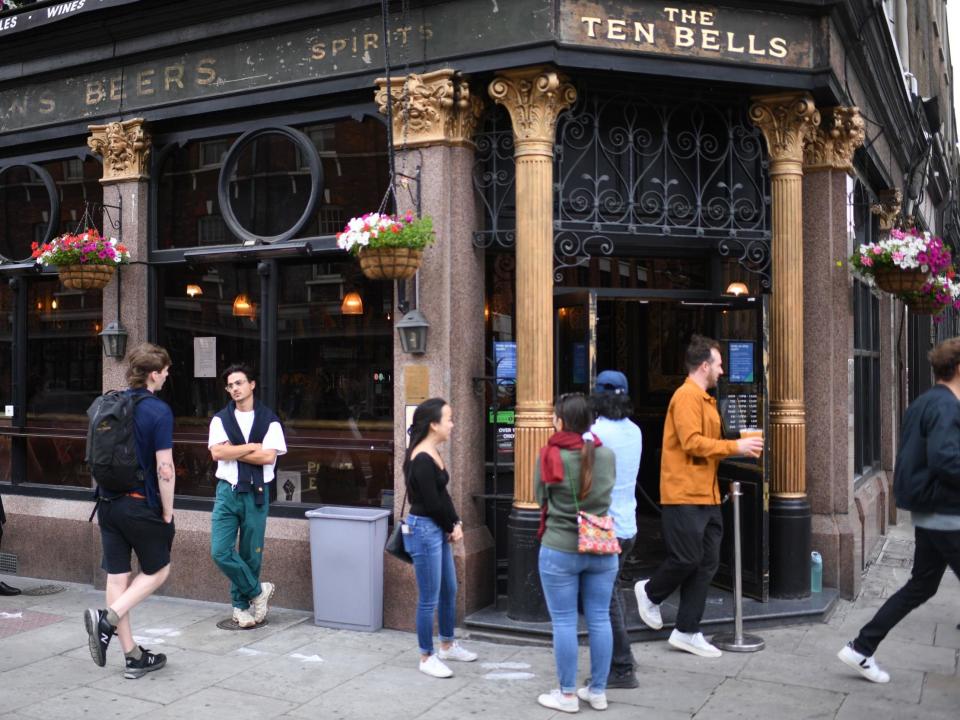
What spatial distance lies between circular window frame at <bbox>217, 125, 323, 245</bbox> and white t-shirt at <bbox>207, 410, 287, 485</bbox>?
72.8 inches

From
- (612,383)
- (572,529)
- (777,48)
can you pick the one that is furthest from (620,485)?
(777,48)

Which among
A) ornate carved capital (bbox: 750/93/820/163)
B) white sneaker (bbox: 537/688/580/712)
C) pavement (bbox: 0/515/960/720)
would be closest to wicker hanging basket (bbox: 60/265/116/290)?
pavement (bbox: 0/515/960/720)

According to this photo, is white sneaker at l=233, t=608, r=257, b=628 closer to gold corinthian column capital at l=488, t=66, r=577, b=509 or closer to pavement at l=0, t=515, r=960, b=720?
pavement at l=0, t=515, r=960, b=720

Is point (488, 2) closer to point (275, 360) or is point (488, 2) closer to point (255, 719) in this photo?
point (275, 360)

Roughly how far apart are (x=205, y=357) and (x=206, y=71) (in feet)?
8.60

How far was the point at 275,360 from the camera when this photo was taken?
884 centimetres

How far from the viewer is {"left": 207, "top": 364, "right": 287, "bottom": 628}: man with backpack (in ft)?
25.1

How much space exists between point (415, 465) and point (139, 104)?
5.37 m

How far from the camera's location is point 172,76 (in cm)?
930

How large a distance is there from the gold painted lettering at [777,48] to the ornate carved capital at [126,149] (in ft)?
18.8

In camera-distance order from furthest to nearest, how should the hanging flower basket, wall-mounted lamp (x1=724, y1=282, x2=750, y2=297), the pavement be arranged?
wall-mounted lamp (x1=724, y1=282, x2=750, y2=297) < the hanging flower basket < the pavement

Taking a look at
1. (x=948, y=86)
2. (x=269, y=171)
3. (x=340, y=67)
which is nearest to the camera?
(x=340, y=67)

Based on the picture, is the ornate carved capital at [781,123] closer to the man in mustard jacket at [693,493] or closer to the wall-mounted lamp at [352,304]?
the man in mustard jacket at [693,493]

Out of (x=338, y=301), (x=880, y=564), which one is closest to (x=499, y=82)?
(x=338, y=301)
